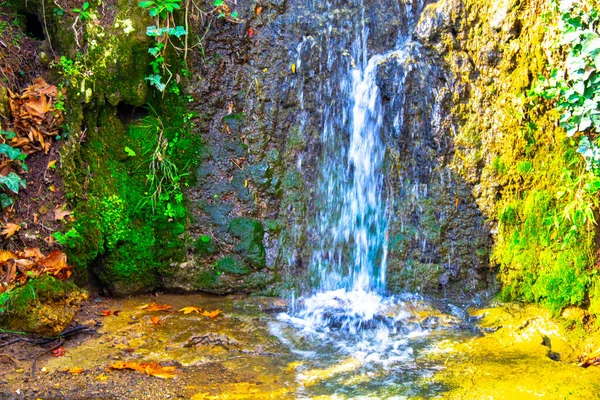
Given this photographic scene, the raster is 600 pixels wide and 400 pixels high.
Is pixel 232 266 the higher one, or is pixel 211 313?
pixel 232 266

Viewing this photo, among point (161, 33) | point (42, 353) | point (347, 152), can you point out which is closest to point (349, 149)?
point (347, 152)

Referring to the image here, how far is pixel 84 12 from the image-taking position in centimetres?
479

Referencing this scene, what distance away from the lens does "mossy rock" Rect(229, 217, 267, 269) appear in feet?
17.3

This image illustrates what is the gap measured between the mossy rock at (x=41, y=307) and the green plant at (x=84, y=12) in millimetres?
2420

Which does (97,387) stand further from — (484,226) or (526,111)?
(526,111)

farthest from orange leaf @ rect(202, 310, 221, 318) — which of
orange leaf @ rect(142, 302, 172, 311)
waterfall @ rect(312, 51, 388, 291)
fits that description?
waterfall @ rect(312, 51, 388, 291)

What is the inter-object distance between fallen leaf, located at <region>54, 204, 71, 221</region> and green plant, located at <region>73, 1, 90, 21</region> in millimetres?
1779

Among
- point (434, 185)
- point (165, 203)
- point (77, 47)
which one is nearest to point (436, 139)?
point (434, 185)

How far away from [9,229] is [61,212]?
43 cm

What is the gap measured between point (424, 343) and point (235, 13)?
12.6ft

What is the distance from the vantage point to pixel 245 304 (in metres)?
5.02

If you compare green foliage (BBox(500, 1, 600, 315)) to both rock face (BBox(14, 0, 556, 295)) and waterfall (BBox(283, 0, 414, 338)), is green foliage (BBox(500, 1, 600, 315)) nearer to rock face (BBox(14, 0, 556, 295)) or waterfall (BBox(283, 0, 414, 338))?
rock face (BBox(14, 0, 556, 295))

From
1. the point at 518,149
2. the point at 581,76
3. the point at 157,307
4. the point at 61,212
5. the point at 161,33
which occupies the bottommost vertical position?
the point at 157,307

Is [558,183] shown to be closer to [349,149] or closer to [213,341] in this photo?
[349,149]
